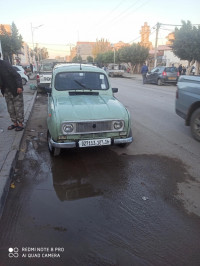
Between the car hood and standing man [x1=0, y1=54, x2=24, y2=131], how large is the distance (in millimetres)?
1467

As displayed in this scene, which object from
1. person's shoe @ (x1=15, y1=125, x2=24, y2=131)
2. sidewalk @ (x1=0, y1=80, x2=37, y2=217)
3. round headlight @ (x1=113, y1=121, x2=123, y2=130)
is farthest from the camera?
person's shoe @ (x1=15, y1=125, x2=24, y2=131)

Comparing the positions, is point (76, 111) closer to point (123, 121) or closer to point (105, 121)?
point (105, 121)

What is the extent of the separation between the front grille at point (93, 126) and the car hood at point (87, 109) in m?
0.09

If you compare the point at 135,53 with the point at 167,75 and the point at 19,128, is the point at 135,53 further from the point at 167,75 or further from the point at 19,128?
the point at 19,128

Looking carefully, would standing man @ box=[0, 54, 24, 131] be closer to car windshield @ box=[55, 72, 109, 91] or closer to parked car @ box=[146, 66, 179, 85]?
car windshield @ box=[55, 72, 109, 91]

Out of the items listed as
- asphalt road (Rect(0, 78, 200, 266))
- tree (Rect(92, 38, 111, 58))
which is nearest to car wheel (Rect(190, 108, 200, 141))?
asphalt road (Rect(0, 78, 200, 266))

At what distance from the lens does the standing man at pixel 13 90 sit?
18.2 ft

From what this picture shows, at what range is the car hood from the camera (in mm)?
4078

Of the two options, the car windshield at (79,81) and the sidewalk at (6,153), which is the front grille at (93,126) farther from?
the car windshield at (79,81)

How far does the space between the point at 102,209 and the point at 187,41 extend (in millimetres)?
22373

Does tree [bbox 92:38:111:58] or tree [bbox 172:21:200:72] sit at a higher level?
tree [bbox 92:38:111:58]

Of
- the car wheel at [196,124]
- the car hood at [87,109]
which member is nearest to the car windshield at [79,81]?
the car hood at [87,109]

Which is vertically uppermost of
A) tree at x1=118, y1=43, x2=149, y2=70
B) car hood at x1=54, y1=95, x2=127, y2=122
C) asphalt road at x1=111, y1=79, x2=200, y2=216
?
tree at x1=118, y1=43, x2=149, y2=70

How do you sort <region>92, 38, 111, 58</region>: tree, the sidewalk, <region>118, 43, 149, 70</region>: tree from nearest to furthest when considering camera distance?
1. the sidewalk
2. <region>118, 43, 149, 70</region>: tree
3. <region>92, 38, 111, 58</region>: tree
